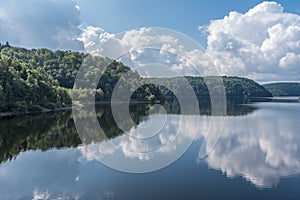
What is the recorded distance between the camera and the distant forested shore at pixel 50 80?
48500 mm

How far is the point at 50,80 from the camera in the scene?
7044cm

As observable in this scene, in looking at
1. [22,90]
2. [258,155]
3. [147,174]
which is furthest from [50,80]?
[147,174]

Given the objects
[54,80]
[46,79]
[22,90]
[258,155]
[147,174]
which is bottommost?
[147,174]

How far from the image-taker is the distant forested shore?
1909 inches

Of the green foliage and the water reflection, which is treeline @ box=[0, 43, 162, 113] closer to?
the green foliage

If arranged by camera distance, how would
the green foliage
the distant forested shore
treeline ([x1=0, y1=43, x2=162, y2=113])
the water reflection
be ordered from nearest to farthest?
the water reflection
the green foliage
treeline ([x1=0, y1=43, x2=162, y2=113])
the distant forested shore

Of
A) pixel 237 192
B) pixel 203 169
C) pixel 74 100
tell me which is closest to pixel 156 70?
pixel 203 169

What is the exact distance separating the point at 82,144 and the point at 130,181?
37.8 feet

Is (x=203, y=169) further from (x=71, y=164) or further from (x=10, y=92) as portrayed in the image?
(x=10, y=92)

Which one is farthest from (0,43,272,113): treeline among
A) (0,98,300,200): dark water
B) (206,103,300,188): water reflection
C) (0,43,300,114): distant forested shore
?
(206,103,300,188): water reflection

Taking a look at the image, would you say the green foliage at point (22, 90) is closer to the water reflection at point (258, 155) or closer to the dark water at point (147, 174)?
the dark water at point (147, 174)

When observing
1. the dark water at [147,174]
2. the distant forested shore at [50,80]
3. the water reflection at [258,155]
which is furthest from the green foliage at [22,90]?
the water reflection at [258,155]

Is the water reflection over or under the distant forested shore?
under

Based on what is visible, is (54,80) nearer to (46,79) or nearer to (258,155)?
(46,79)
